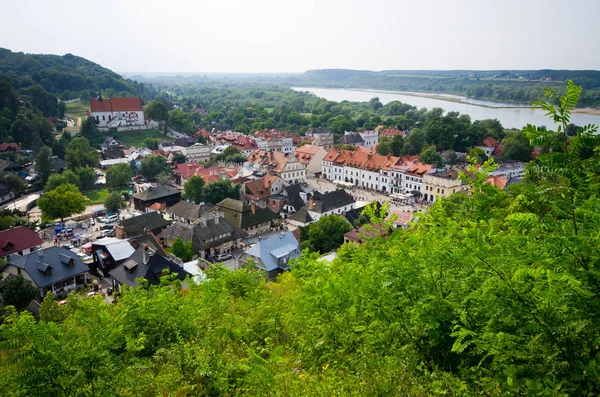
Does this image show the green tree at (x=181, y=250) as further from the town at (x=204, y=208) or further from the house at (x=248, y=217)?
the house at (x=248, y=217)

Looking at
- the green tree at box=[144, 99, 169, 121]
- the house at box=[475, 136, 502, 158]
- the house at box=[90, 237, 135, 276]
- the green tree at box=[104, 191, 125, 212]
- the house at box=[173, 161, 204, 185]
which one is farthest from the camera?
the green tree at box=[144, 99, 169, 121]

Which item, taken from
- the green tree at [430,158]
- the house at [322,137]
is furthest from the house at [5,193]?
the house at [322,137]

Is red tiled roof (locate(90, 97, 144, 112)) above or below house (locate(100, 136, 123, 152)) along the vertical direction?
above

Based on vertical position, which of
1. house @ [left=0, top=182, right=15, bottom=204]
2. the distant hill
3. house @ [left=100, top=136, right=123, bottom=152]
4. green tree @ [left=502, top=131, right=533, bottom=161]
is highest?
the distant hill

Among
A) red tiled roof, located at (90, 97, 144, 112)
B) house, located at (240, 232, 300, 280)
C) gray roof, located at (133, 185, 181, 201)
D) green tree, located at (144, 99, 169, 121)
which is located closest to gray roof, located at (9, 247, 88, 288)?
house, located at (240, 232, 300, 280)

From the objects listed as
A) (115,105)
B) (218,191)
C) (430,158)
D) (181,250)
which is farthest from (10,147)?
(430,158)

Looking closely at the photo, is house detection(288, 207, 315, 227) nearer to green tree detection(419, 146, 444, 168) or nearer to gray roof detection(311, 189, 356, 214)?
gray roof detection(311, 189, 356, 214)

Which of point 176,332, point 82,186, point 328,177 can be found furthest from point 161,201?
point 176,332
